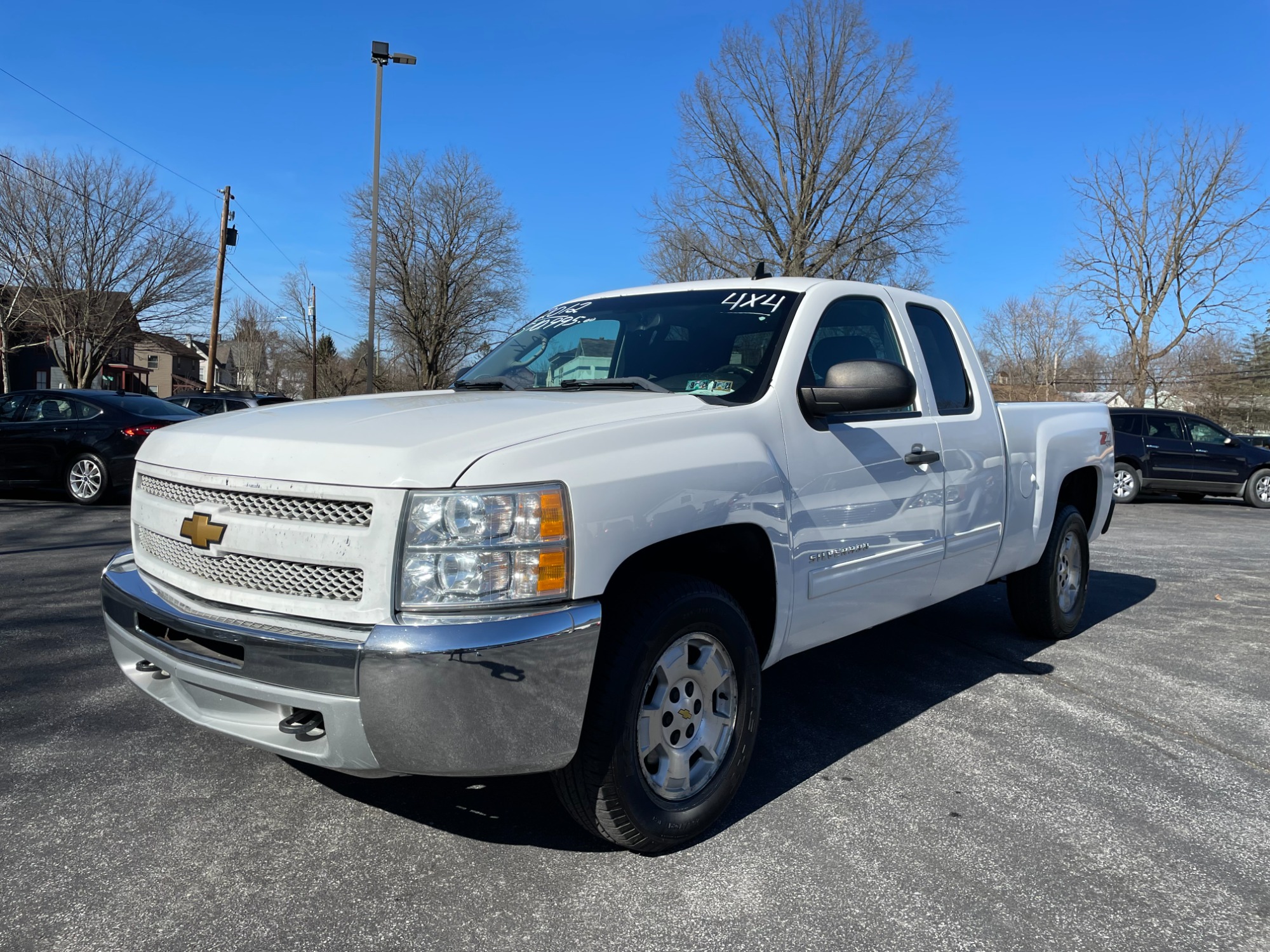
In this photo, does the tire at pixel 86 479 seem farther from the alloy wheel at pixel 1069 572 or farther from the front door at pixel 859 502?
the alloy wheel at pixel 1069 572

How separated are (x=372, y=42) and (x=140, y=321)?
15671 mm

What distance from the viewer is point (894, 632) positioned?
573 centimetres

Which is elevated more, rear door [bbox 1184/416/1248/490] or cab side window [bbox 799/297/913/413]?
cab side window [bbox 799/297/913/413]

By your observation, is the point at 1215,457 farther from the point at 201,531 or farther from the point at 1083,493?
the point at 201,531

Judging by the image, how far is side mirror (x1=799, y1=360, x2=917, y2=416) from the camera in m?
3.29

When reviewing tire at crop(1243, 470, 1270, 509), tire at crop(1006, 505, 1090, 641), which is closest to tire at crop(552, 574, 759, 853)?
tire at crop(1006, 505, 1090, 641)

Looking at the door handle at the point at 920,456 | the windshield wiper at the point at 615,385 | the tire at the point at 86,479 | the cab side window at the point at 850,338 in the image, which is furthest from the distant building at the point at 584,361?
the tire at the point at 86,479

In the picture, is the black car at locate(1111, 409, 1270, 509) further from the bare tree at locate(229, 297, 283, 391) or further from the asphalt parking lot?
the bare tree at locate(229, 297, 283, 391)

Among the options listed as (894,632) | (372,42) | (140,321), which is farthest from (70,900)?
(140,321)

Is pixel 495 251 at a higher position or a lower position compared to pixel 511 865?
higher

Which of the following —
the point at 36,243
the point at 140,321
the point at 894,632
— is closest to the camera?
the point at 894,632

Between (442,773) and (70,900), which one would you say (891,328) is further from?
(70,900)

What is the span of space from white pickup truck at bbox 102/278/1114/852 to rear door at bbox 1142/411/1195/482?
15.2 m

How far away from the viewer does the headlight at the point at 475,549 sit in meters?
2.37
